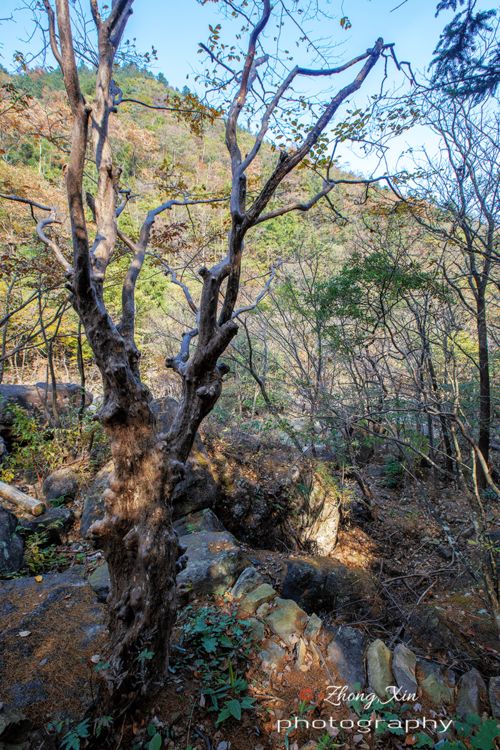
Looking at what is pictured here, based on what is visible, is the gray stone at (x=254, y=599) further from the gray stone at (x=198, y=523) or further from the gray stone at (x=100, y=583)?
the gray stone at (x=198, y=523)

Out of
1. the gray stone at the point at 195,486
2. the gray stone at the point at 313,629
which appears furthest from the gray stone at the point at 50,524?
the gray stone at the point at 313,629

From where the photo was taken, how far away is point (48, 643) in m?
2.70

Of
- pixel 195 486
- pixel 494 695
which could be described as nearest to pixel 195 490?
pixel 195 486

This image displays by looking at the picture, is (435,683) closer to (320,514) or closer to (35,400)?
(320,514)

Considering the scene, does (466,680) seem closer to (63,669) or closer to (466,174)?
(63,669)

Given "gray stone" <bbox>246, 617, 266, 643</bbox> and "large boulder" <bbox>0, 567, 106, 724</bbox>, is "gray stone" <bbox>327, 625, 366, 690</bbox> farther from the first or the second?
"large boulder" <bbox>0, 567, 106, 724</bbox>

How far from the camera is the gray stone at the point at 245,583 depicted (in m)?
3.53

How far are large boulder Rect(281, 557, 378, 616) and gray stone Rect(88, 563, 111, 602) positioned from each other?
2.05m

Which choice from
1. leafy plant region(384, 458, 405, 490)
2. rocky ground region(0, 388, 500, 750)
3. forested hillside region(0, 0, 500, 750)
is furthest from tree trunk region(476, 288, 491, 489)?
rocky ground region(0, 388, 500, 750)

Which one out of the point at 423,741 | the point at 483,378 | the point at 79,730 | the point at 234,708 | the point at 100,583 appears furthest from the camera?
the point at 483,378

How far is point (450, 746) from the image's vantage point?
1.92 m

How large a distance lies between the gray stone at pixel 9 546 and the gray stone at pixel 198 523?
76.5 inches

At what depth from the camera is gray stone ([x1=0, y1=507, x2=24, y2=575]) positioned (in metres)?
3.79

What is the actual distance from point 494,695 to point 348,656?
3.25 ft
